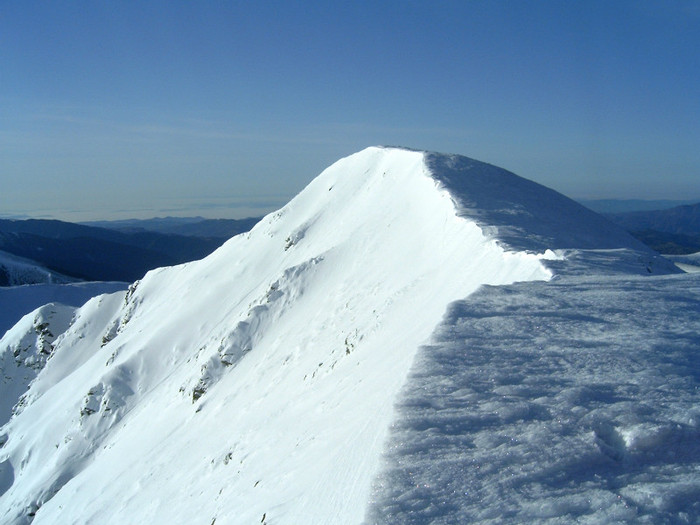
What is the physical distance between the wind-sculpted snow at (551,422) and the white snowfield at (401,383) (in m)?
0.02

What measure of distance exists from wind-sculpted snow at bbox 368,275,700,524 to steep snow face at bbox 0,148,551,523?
1.67 feet

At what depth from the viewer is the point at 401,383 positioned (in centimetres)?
648

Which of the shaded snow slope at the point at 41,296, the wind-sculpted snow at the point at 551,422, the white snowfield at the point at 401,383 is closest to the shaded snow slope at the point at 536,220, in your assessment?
the white snowfield at the point at 401,383

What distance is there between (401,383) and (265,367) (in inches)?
549

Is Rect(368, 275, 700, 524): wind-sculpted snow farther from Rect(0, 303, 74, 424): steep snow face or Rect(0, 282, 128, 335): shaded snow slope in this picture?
Rect(0, 282, 128, 335): shaded snow slope

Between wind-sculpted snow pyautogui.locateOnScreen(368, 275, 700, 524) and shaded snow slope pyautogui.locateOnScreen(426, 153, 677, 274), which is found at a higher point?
shaded snow slope pyautogui.locateOnScreen(426, 153, 677, 274)

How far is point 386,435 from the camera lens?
5.31 metres

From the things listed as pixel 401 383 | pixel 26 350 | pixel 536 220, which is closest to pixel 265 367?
pixel 536 220

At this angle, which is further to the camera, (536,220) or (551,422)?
(536,220)

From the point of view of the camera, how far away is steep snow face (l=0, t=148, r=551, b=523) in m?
8.26

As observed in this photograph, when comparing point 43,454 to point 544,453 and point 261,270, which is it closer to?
point 261,270

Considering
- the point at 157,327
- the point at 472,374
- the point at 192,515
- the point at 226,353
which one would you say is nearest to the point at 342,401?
the point at 472,374

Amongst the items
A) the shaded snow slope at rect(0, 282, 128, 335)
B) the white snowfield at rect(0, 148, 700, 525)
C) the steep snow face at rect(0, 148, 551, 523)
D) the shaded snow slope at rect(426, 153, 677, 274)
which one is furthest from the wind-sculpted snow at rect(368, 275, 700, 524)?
the shaded snow slope at rect(0, 282, 128, 335)

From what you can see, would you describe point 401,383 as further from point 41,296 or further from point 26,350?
point 41,296
